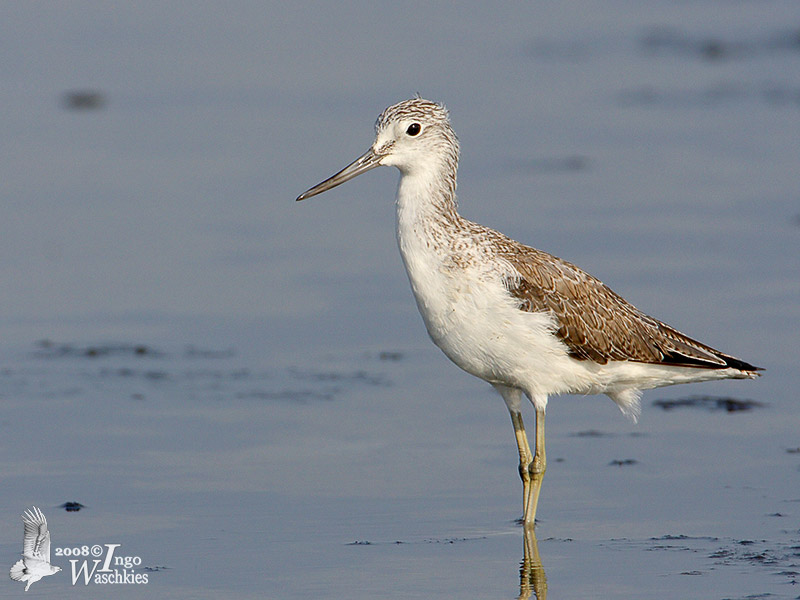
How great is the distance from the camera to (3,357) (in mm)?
11891

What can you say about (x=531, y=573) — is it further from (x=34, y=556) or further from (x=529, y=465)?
(x=34, y=556)

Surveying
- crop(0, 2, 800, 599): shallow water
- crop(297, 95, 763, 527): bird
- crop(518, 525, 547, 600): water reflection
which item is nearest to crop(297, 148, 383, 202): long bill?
crop(297, 95, 763, 527): bird

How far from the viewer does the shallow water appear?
8820mm

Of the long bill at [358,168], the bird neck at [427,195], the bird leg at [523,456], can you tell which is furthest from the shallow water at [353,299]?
the long bill at [358,168]

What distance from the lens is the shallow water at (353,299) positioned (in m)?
8.82

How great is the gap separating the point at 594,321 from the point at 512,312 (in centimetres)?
77

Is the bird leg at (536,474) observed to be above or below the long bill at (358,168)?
below

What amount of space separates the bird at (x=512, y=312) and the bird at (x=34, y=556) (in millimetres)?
2494

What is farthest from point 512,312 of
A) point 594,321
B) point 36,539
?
point 36,539

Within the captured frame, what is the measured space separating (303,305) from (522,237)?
86.6 inches

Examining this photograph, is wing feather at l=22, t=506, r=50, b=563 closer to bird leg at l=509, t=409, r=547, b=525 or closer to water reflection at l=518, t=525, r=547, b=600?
water reflection at l=518, t=525, r=547, b=600

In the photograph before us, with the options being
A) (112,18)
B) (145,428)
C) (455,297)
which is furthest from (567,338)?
(112,18)

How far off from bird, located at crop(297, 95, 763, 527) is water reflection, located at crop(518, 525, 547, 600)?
0.90ft

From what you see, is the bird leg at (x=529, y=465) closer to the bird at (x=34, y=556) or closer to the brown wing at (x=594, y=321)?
the brown wing at (x=594, y=321)
